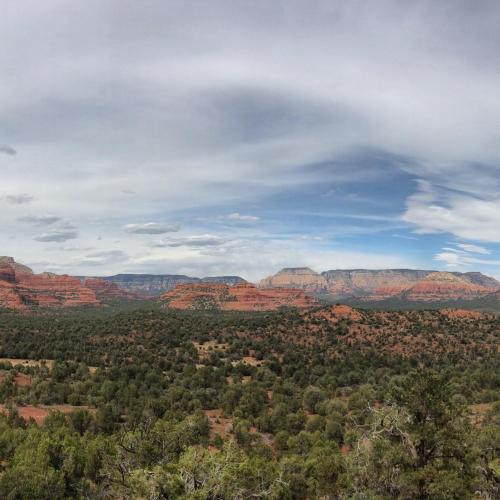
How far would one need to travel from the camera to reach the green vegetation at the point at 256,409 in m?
14.1

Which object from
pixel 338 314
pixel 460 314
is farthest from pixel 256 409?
pixel 460 314

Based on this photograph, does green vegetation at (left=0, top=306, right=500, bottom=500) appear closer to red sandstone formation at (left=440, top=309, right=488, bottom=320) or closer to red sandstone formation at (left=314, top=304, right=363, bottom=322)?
red sandstone formation at (left=314, top=304, right=363, bottom=322)

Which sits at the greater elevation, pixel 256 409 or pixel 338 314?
pixel 338 314

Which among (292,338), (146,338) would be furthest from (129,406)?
(292,338)

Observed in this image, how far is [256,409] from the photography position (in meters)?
47.5

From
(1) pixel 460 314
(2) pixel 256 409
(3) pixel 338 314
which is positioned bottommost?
(2) pixel 256 409

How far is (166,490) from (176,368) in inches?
2190

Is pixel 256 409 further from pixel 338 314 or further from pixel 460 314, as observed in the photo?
pixel 460 314

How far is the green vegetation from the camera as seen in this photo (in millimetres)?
14078

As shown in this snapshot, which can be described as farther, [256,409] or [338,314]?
[338,314]

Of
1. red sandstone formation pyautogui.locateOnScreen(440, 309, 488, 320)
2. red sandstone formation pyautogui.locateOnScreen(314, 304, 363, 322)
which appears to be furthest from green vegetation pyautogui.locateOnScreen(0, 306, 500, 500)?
red sandstone formation pyautogui.locateOnScreen(440, 309, 488, 320)

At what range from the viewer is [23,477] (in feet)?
69.8

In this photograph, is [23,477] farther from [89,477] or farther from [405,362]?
[405,362]

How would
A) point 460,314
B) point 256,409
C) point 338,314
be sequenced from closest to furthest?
1. point 256,409
2. point 460,314
3. point 338,314
